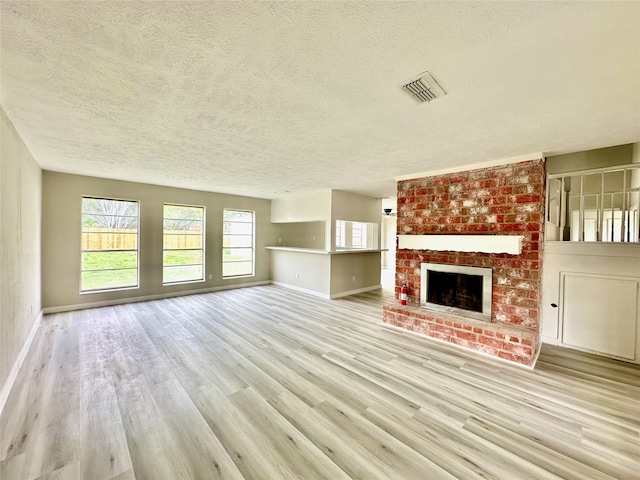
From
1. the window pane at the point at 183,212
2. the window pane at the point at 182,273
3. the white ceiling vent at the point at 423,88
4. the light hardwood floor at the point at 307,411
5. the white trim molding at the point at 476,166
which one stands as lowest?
the light hardwood floor at the point at 307,411

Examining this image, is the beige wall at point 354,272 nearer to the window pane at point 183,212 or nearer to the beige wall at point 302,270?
the beige wall at point 302,270

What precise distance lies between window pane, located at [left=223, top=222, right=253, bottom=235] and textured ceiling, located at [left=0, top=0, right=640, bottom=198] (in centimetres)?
389

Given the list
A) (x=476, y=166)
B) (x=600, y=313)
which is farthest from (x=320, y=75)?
(x=600, y=313)

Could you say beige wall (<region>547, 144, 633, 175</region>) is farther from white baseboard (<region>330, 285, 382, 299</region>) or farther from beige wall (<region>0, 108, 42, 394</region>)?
beige wall (<region>0, 108, 42, 394</region>)

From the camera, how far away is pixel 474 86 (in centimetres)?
180

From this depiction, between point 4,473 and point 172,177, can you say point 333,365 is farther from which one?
point 172,177

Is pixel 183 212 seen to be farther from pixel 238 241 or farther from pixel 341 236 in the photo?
pixel 341 236

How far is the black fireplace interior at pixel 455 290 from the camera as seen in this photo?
12.1 feet

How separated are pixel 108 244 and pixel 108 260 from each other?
0.32 metres

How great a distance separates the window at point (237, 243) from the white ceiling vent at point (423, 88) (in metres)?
5.96

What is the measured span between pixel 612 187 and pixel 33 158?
8.51 meters

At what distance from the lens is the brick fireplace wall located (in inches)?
127

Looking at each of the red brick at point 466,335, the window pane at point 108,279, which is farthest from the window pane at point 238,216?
the red brick at point 466,335

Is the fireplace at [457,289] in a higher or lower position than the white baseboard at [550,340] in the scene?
higher
